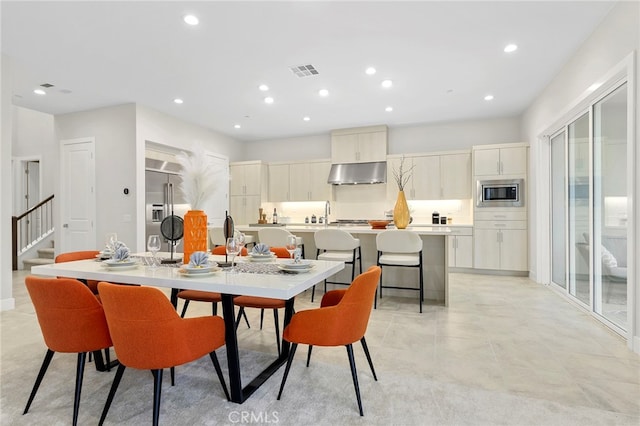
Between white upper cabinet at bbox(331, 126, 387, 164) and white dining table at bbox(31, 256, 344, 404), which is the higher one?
white upper cabinet at bbox(331, 126, 387, 164)

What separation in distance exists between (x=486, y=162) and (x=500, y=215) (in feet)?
3.15

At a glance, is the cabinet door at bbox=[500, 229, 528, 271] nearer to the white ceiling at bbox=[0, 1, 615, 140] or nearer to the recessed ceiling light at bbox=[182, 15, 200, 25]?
the white ceiling at bbox=[0, 1, 615, 140]

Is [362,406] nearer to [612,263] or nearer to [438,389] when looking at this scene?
[438,389]

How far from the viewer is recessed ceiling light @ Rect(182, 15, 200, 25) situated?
299 centimetres

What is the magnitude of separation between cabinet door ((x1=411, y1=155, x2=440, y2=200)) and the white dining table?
4586mm

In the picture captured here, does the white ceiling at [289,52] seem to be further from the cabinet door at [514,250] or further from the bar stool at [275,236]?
the cabinet door at [514,250]

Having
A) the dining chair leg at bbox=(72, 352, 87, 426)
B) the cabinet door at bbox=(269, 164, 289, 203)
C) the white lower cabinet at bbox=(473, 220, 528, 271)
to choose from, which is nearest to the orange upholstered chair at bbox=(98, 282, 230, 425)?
the dining chair leg at bbox=(72, 352, 87, 426)

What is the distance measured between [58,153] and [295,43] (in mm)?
5011

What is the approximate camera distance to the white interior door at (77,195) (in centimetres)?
556

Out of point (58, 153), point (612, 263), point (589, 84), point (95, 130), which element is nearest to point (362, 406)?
point (612, 263)

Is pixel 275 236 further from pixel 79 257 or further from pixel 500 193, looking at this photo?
pixel 500 193

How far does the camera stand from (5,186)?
376cm

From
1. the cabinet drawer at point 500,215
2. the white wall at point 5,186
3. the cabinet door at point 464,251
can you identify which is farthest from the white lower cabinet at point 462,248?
the white wall at point 5,186

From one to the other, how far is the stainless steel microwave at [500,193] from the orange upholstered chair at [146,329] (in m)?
5.56
